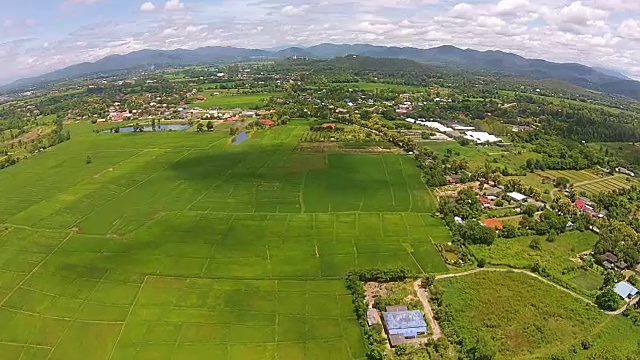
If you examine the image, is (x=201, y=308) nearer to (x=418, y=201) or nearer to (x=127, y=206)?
(x=127, y=206)

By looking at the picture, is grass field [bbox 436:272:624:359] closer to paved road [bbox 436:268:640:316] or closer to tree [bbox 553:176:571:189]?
paved road [bbox 436:268:640:316]

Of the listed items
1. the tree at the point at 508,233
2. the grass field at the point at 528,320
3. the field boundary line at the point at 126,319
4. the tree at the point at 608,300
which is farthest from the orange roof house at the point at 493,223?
the field boundary line at the point at 126,319

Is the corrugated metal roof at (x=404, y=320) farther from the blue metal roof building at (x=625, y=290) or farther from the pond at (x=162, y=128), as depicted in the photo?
the pond at (x=162, y=128)

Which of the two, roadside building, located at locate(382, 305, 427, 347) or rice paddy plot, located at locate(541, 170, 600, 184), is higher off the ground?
rice paddy plot, located at locate(541, 170, 600, 184)

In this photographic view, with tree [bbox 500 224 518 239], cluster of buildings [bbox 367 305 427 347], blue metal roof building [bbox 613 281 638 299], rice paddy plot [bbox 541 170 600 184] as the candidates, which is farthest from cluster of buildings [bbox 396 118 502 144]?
cluster of buildings [bbox 367 305 427 347]

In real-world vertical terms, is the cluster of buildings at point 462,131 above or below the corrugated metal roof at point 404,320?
above

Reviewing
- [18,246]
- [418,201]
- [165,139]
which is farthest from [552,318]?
[165,139]
